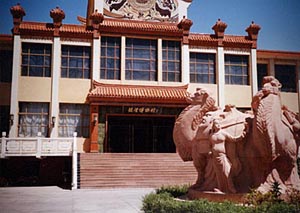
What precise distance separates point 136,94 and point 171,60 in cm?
287

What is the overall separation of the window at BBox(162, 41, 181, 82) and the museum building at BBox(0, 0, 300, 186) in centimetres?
5

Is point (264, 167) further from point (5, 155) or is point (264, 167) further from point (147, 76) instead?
point (147, 76)

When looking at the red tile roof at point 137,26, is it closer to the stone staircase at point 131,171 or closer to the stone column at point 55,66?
the stone column at point 55,66

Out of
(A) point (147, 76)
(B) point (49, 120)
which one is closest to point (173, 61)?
(A) point (147, 76)

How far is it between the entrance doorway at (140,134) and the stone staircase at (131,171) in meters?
2.69

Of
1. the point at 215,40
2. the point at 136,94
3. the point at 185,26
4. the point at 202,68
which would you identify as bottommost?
the point at 136,94

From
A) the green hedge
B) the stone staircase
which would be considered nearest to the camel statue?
the green hedge

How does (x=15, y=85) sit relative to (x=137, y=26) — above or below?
below

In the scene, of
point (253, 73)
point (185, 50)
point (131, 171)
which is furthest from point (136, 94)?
point (253, 73)

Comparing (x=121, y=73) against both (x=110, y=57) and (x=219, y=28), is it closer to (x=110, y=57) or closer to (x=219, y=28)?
(x=110, y=57)

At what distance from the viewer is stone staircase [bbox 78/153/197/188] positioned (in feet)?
37.9

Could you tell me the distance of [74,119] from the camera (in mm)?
16297

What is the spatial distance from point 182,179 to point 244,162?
689cm

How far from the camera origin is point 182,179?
1203 cm
